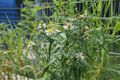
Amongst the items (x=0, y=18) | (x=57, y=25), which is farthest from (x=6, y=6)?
(x=57, y=25)

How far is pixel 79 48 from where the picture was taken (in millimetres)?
1857

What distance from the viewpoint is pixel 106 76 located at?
84.3 inches

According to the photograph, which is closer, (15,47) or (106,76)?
(106,76)

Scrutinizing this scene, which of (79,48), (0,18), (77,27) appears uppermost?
(77,27)

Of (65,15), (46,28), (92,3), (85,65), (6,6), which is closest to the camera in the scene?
(85,65)

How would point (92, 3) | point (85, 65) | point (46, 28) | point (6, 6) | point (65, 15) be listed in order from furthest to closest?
1. point (6, 6)
2. point (92, 3)
3. point (65, 15)
4. point (46, 28)
5. point (85, 65)

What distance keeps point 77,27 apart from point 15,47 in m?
0.76

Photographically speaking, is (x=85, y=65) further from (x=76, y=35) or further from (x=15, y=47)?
(x=15, y=47)

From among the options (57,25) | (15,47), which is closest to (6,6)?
(15,47)

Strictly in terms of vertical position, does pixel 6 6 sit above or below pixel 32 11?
below

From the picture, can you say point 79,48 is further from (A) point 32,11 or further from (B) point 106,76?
(A) point 32,11

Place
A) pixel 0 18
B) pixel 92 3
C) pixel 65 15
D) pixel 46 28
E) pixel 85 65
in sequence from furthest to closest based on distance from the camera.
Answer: pixel 0 18 → pixel 92 3 → pixel 65 15 → pixel 46 28 → pixel 85 65

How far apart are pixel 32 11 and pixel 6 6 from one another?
4.41 meters

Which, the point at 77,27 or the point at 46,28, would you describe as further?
the point at 46,28
